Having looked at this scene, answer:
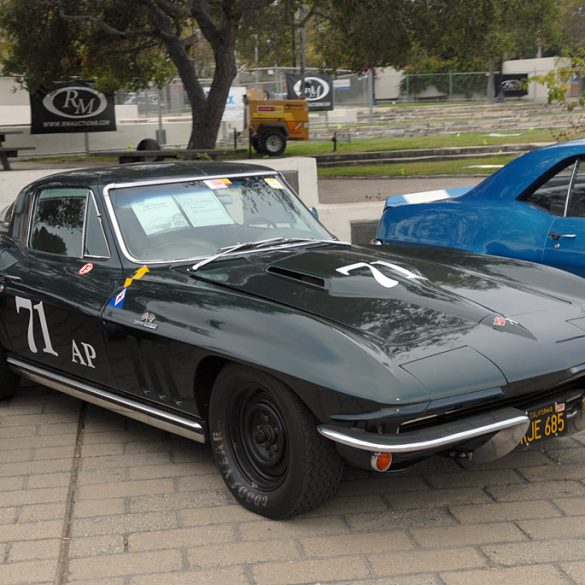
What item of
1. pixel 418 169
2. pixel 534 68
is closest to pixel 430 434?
pixel 418 169

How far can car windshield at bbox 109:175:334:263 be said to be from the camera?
4.97 metres

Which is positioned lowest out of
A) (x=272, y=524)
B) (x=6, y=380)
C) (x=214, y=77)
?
(x=272, y=524)

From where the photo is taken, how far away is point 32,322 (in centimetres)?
532

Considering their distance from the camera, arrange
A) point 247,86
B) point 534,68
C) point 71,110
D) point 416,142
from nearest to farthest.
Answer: point 71,110, point 416,142, point 247,86, point 534,68

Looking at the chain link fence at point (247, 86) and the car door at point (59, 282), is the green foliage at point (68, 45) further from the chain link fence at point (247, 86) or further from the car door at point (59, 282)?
the car door at point (59, 282)

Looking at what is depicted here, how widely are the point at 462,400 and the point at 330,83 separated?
2994 centimetres

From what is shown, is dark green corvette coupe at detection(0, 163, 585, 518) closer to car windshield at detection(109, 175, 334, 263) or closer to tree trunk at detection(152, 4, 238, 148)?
car windshield at detection(109, 175, 334, 263)

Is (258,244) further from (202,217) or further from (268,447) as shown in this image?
(268,447)

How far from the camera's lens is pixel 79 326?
4902 mm

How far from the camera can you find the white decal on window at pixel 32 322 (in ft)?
17.0

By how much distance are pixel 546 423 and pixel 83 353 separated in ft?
7.90

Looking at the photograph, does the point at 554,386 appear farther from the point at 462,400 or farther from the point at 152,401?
the point at 152,401

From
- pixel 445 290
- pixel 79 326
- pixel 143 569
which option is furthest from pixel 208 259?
pixel 143 569

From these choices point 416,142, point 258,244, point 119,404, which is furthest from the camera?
point 416,142
